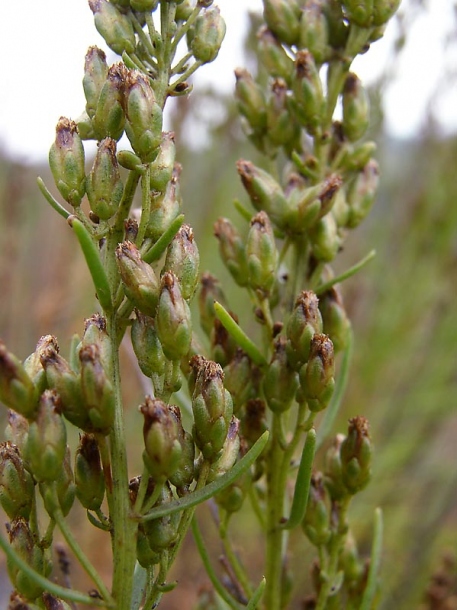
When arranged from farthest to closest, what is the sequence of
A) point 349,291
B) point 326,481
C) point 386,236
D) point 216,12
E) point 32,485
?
point 386,236
point 349,291
point 326,481
point 216,12
point 32,485

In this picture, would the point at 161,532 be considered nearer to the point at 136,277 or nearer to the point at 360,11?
the point at 136,277

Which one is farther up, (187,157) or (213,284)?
(187,157)

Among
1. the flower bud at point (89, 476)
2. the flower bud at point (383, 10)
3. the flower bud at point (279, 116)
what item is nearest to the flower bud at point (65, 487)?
the flower bud at point (89, 476)

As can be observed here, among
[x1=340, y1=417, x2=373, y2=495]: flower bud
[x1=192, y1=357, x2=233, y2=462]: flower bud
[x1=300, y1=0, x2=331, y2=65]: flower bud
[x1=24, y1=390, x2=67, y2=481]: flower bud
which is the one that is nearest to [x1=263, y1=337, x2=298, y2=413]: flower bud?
[x1=340, y1=417, x2=373, y2=495]: flower bud

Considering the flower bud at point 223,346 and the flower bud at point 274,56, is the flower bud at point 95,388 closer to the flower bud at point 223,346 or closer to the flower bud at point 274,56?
the flower bud at point 223,346

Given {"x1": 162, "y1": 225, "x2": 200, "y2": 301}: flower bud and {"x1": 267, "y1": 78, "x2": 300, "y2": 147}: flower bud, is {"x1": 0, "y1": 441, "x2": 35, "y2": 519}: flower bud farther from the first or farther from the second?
{"x1": 267, "y1": 78, "x2": 300, "y2": 147}: flower bud

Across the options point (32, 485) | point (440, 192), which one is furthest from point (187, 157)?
point (32, 485)

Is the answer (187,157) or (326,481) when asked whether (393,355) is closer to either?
(187,157)
